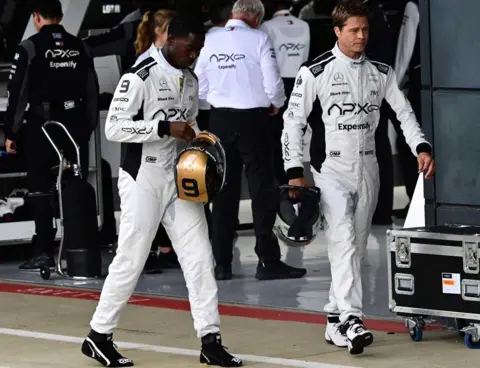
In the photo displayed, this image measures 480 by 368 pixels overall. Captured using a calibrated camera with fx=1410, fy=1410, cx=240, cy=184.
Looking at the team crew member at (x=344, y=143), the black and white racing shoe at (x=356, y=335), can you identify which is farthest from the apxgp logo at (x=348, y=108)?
the black and white racing shoe at (x=356, y=335)

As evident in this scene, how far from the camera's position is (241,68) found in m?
10.6

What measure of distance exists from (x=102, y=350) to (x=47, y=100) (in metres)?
4.01

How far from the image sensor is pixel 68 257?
1106 centimetres

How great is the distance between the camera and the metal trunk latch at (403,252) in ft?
26.6

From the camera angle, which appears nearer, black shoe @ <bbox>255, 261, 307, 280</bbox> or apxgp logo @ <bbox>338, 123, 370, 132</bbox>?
apxgp logo @ <bbox>338, 123, 370, 132</bbox>

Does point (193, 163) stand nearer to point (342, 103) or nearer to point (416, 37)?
point (342, 103)

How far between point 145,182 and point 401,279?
1.69 metres

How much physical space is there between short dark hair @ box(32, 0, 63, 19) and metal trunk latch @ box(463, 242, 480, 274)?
4658 mm

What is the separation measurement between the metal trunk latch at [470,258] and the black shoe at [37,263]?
436 centimetres

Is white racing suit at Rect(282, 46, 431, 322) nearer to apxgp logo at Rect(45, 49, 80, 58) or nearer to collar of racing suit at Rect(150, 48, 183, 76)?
collar of racing suit at Rect(150, 48, 183, 76)

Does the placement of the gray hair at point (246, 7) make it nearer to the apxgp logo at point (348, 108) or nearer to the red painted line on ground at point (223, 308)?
the red painted line on ground at point (223, 308)

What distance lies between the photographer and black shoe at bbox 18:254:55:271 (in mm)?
11273

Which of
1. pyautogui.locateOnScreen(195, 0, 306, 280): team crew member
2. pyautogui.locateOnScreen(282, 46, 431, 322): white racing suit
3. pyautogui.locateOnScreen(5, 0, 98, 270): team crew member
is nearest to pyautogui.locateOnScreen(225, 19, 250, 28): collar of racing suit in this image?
pyautogui.locateOnScreen(195, 0, 306, 280): team crew member

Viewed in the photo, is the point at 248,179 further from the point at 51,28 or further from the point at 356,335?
the point at 356,335
